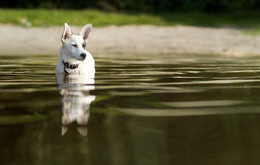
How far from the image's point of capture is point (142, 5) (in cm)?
2227

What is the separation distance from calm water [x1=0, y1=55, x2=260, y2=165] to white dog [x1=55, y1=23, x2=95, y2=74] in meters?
0.48

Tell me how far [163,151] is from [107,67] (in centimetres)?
494


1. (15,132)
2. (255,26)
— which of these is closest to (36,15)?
(255,26)

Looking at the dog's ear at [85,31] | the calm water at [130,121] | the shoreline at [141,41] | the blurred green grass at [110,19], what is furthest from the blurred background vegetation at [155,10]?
the calm water at [130,121]

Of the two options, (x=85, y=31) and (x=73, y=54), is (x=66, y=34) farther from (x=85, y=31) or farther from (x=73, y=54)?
(x=73, y=54)

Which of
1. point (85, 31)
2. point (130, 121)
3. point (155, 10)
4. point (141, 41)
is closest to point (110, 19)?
point (141, 41)

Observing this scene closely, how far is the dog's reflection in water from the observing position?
3044 millimetres

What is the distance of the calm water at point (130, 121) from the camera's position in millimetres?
2311

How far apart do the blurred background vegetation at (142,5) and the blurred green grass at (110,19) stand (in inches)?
81.0

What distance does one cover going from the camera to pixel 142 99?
4016 mm

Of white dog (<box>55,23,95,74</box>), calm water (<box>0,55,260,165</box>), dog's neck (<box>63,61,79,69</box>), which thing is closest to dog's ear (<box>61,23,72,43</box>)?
white dog (<box>55,23,95,74</box>)

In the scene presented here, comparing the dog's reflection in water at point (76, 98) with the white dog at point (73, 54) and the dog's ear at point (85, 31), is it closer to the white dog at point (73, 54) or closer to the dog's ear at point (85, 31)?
the white dog at point (73, 54)

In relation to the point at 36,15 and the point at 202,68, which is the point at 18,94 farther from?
the point at 36,15

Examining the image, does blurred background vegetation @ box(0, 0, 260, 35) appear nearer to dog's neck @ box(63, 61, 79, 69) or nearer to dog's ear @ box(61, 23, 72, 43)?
dog's ear @ box(61, 23, 72, 43)
